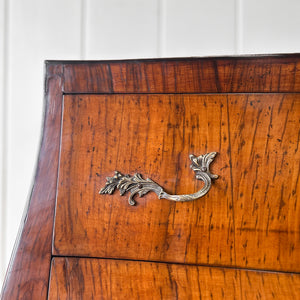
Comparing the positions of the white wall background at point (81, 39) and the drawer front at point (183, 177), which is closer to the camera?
the drawer front at point (183, 177)

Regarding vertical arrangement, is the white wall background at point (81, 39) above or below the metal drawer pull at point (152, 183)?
above

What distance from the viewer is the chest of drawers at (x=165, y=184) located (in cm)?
40

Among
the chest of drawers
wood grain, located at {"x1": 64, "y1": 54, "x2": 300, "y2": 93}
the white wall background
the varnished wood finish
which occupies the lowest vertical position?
the varnished wood finish

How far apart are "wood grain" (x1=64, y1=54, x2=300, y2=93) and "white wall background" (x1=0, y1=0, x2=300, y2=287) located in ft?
1.53

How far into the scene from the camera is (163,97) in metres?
0.43

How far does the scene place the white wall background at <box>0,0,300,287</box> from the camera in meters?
0.85

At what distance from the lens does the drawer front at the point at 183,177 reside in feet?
1.30

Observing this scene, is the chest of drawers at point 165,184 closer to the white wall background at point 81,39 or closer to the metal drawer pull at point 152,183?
the metal drawer pull at point 152,183

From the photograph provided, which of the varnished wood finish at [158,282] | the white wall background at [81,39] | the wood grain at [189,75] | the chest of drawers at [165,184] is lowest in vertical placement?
the varnished wood finish at [158,282]

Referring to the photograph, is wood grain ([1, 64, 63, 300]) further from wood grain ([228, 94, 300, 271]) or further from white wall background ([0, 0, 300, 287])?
white wall background ([0, 0, 300, 287])

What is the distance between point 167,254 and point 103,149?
154 mm

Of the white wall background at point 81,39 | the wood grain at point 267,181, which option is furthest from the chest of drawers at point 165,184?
the white wall background at point 81,39

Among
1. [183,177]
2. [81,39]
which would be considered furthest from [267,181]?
[81,39]

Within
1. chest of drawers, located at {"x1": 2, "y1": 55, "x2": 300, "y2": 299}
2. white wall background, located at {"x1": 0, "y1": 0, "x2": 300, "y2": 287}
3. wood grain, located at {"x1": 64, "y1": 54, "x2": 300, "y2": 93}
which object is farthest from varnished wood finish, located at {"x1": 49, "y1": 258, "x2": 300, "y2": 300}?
white wall background, located at {"x1": 0, "y1": 0, "x2": 300, "y2": 287}
